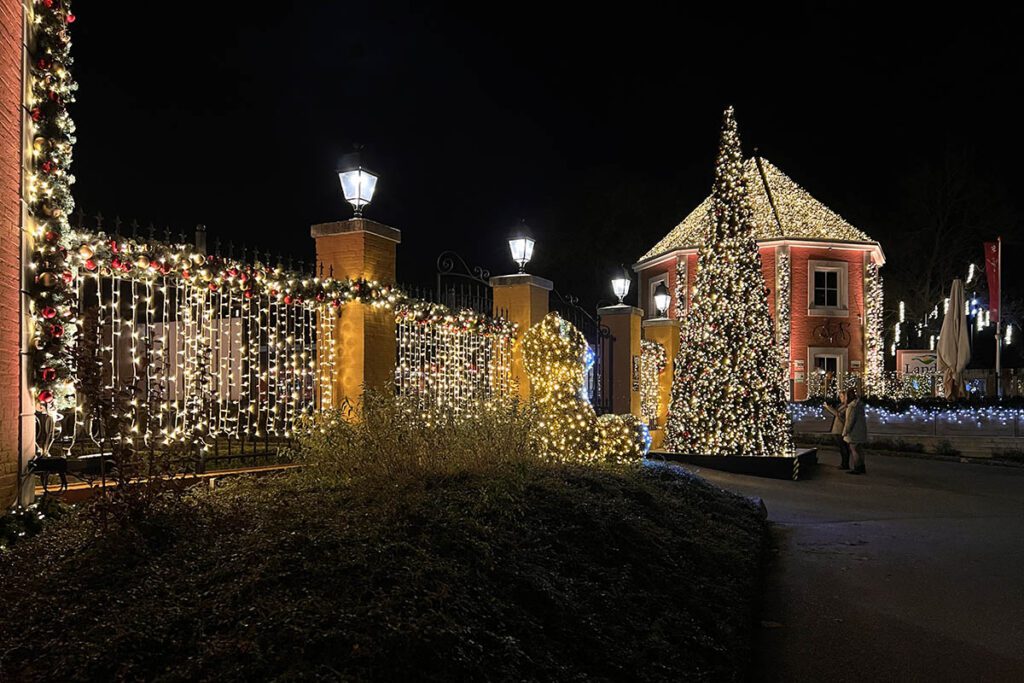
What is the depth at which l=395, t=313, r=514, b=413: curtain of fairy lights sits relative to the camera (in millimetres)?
10695

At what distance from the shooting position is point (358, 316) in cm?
920

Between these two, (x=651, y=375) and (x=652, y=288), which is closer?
(x=651, y=375)

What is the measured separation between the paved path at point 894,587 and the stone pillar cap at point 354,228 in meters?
5.52

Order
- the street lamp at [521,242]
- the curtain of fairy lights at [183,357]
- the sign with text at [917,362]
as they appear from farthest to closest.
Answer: the sign with text at [917,362] → the street lamp at [521,242] → the curtain of fairy lights at [183,357]

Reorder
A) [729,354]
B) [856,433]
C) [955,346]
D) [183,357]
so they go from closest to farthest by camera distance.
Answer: [183,357] → [729,354] → [856,433] → [955,346]

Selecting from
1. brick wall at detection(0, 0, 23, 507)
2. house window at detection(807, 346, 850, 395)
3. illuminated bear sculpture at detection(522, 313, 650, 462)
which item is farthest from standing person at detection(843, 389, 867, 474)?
house window at detection(807, 346, 850, 395)

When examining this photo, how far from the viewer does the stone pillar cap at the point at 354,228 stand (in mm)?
9266

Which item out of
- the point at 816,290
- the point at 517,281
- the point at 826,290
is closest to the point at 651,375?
the point at 517,281

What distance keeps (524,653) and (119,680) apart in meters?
1.58

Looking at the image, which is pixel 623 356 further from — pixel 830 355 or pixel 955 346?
pixel 830 355

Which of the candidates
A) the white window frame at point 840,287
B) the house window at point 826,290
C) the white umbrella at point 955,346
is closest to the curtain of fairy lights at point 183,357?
the white umbrella at point 955,346

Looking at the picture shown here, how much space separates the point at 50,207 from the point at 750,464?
11.1 m

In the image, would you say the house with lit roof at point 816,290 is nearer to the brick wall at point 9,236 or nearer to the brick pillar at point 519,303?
the brick pillar at point 519,303

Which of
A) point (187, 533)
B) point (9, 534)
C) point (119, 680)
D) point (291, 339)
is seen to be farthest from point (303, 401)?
point (119, 680)
